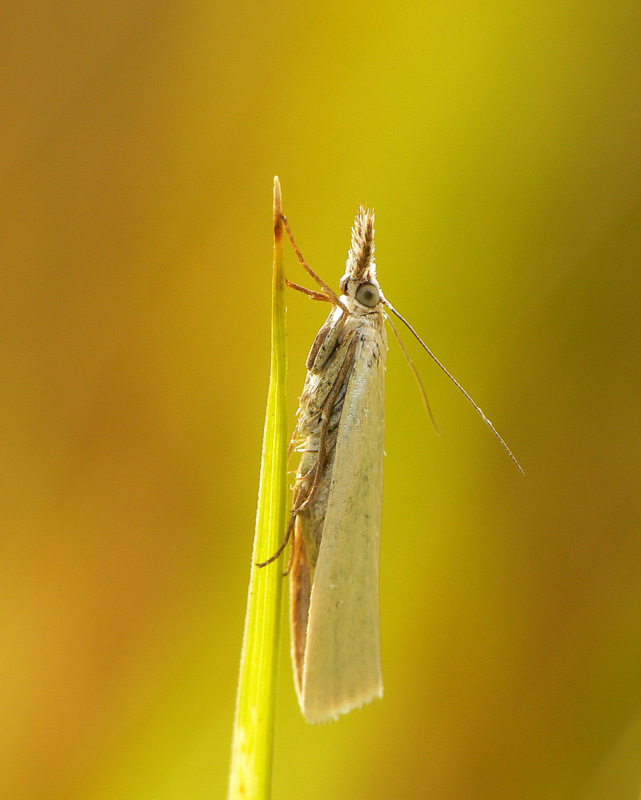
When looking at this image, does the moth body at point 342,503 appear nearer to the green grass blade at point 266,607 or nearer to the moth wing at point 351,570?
the moth wing at point 351,570

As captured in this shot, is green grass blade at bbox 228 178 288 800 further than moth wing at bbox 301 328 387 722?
No

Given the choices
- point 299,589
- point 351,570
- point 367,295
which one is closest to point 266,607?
point 351,570

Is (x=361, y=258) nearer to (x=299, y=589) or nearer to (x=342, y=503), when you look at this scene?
(x=342, y=503)

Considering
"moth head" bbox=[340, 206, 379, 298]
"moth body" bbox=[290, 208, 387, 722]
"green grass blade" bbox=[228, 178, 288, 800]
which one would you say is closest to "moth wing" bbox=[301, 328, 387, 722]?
"moth body" bbox=[290, 208, 387, 722]

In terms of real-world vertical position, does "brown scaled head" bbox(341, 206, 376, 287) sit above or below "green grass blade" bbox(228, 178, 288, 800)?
above

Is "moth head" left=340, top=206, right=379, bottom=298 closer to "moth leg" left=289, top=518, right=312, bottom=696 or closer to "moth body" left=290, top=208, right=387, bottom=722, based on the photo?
"moth body" left=290, top=208, right=387, bottom=722

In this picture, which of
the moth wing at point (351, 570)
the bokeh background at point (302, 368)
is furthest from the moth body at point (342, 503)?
the bokeh background at point (302, 368)

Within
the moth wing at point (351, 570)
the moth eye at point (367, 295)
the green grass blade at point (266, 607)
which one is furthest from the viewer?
the moth eye at point (367, 295)
